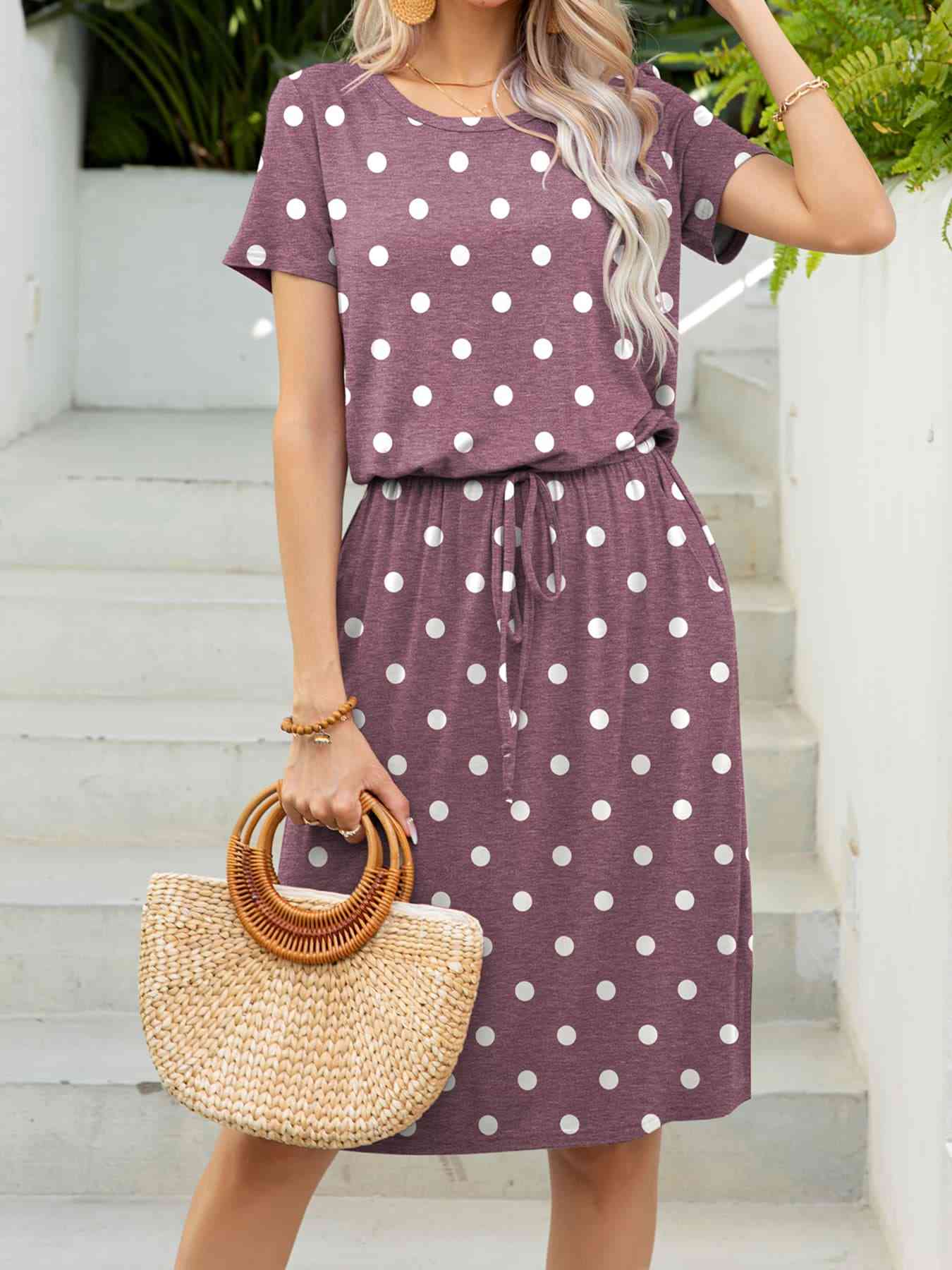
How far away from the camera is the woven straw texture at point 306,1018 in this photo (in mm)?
1273

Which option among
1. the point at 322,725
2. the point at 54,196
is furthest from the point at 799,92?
the point at 54,196

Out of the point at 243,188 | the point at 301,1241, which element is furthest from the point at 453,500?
the point at 243,188

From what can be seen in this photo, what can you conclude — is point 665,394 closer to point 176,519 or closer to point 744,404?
point 176,519

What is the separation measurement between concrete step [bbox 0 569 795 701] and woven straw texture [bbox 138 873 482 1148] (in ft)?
5.09

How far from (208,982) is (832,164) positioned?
0.99 meters

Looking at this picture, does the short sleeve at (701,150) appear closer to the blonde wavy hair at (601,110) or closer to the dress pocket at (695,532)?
the blonde wavy hair at (601,110)

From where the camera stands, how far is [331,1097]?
128 cm

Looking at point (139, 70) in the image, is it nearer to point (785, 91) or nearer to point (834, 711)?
point (834, 711)

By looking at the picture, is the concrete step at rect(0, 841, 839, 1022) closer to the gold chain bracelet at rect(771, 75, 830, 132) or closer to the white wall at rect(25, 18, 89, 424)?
the gold chain bracelet at rect(771, 75, 830, 132)

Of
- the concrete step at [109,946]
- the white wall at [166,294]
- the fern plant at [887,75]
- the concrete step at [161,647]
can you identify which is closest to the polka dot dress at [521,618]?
the fern plant at [887,75]

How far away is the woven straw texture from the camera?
4.18ft

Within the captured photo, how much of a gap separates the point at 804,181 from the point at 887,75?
1.00ft

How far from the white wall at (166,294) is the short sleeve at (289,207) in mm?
3278

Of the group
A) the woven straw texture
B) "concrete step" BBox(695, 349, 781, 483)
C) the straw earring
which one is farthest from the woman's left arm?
"concrete step" BBox(695, 349, 781, 483)
